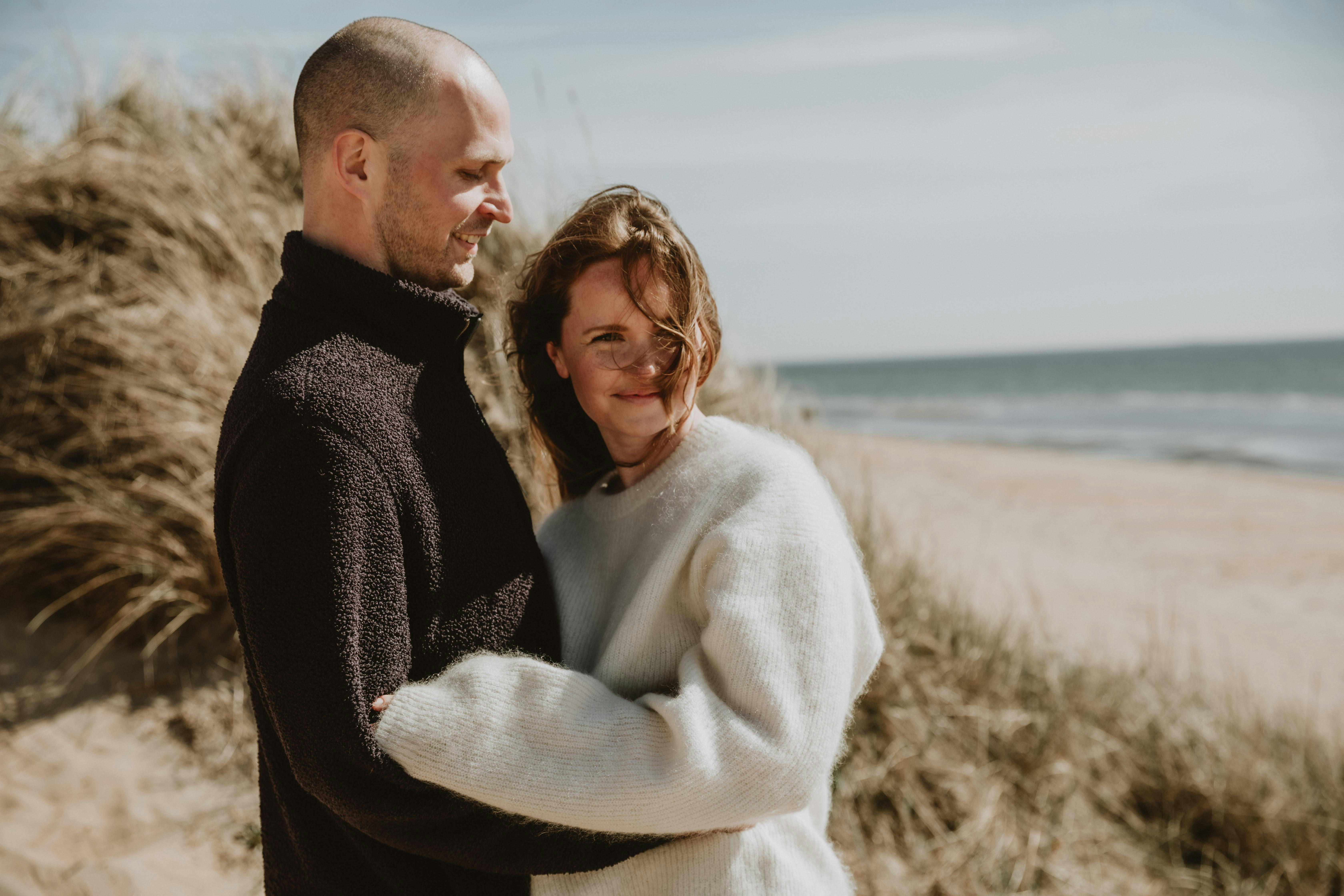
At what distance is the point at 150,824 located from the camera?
9.71ft

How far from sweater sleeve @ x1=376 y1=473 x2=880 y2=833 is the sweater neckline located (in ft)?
1.05

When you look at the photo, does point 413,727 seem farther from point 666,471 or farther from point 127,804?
point 127,804

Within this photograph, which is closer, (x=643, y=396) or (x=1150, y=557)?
(x=643, y=396)

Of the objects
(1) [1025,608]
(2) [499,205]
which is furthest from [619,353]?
(1) [1025,608]

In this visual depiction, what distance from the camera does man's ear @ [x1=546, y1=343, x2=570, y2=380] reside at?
1.84 m

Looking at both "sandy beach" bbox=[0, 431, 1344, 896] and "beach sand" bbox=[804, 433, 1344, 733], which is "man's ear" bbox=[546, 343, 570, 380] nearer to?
"sandy beach" bbox=[0, 431, 1344, 896]

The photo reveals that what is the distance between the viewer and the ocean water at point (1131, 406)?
65.0 ft

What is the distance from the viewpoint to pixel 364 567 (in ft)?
4.11

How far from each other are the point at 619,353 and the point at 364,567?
672mm

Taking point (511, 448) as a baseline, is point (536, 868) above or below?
below

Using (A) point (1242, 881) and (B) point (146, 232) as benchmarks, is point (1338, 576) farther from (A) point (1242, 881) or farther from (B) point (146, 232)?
(B) point (146, 232)

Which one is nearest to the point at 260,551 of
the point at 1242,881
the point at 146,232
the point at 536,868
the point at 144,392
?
the point at 536,868

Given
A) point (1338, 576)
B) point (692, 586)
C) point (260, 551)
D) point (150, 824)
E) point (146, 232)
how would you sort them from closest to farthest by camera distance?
point (260, 551), point (692, 586), point (150, 824), point (146, 232), point (1338, 576)

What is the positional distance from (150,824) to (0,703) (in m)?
0.94
